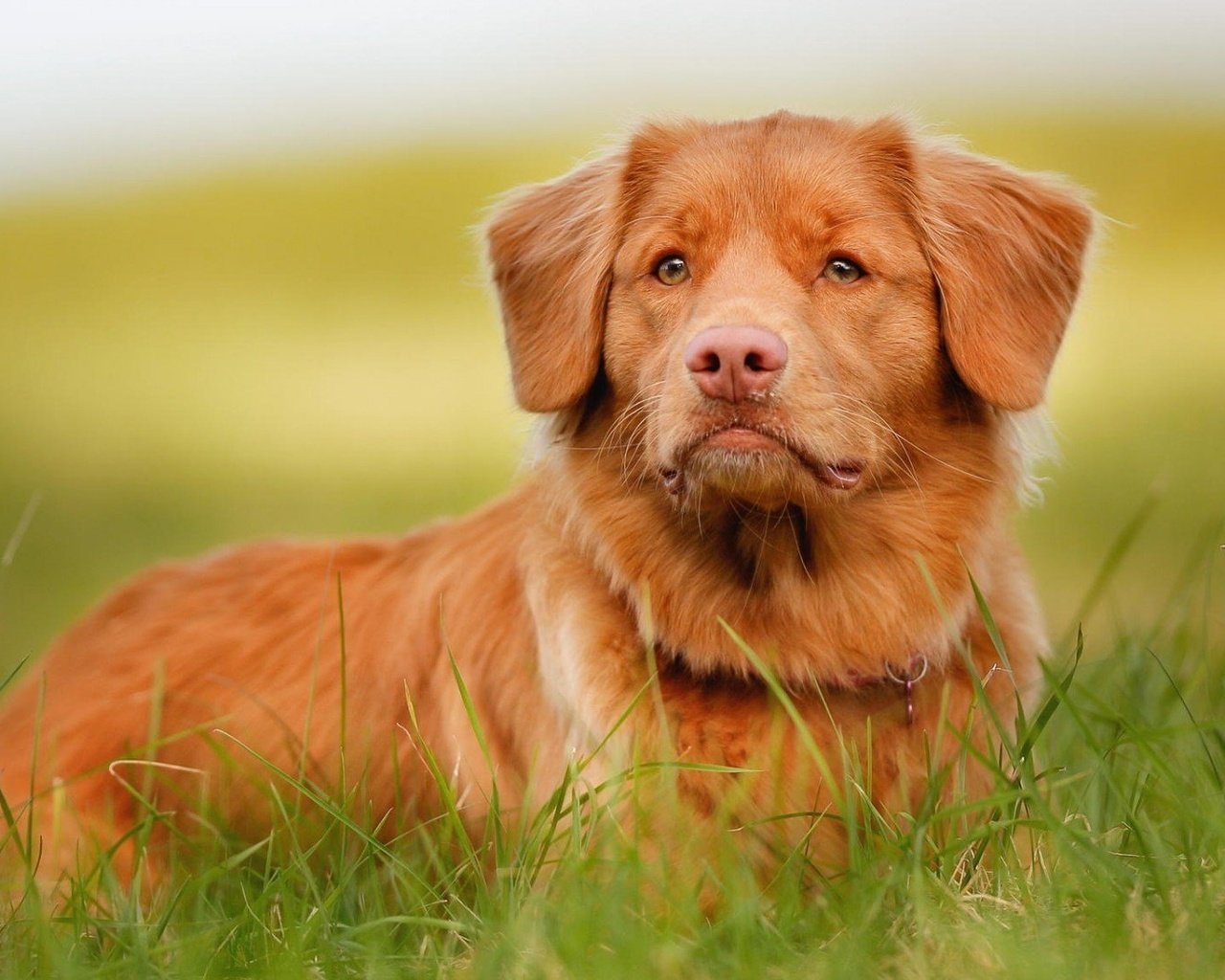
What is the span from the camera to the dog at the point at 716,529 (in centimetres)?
347

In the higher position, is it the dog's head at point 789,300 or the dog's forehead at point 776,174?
the dog's forehead at point 776,174

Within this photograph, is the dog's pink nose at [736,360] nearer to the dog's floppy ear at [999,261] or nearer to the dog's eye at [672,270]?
the dog's eye at [672,270]

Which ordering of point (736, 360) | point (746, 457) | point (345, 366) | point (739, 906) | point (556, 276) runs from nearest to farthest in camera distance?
point (739, 906) → point (736, 360) → point (746, 457) → point (556, 276) → point (345, 366)

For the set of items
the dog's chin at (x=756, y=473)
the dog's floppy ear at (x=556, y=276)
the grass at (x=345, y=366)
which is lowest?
the grass at (x=345, y=366)

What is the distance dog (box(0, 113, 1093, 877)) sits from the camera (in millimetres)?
3469

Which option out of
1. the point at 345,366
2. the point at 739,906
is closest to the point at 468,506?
the point at 345,366

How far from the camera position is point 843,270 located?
12.0 feet

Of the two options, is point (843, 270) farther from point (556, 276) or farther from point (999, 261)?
point (556, 276)

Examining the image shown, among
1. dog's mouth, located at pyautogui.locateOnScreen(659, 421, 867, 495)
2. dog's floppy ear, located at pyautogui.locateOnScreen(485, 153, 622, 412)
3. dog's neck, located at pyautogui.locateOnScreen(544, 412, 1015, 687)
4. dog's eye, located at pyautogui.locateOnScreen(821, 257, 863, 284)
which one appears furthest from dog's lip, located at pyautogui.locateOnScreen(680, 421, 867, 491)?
dog's floppy ear, located at pyautogui.locateOnScreen(485, 153, 622, 412)

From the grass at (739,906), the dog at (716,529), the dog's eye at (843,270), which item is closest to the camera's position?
the grass at (739,906)

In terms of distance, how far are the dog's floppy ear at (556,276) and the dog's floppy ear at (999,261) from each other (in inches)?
29.3

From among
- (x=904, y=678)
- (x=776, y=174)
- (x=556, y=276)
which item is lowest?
(x=904, y=678)

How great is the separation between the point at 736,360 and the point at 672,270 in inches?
22.8

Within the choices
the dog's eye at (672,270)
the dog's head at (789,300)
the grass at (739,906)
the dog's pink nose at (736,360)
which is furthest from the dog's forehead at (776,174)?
the grass at (739,906)
